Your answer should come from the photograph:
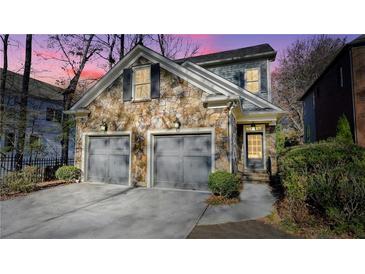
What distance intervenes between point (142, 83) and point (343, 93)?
9.47m

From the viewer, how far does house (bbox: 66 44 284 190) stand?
695cm

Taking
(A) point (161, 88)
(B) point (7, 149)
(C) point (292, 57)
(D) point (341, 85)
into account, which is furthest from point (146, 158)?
(C) point (292, 57)

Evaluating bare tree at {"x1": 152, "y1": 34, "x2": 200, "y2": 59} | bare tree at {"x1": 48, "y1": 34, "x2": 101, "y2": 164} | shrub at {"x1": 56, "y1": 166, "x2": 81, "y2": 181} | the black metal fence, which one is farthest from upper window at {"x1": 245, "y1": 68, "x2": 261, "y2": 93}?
the black metal fence

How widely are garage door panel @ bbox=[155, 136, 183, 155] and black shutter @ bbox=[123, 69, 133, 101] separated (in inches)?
87.2

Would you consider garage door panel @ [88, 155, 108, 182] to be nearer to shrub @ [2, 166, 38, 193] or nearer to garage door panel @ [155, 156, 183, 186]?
shrub @ [2, 166, 38, 193]

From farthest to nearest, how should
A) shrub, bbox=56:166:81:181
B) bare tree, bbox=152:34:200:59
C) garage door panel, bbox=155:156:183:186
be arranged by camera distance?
1. bare tree, bbox=152:34:200:59
2. shrub, bbox=56:166:81:181
3. garage door panel, bbox=155:156:183:186

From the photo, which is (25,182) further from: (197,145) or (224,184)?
(224,184)

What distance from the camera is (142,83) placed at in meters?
8.09

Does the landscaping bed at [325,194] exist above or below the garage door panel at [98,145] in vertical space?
below

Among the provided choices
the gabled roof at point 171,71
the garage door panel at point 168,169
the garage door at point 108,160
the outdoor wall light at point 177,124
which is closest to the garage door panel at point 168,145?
the garage door panel at point 168,169

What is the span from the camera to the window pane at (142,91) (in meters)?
7.98

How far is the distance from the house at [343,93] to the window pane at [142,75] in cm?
855

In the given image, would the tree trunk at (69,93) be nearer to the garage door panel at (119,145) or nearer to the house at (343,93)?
the garage door panel at (119,145)
